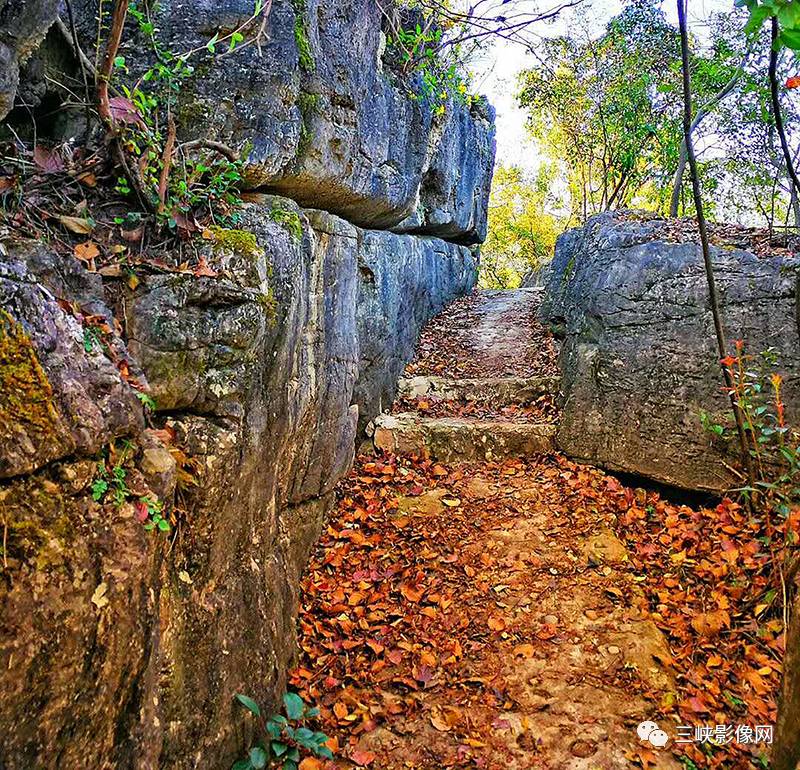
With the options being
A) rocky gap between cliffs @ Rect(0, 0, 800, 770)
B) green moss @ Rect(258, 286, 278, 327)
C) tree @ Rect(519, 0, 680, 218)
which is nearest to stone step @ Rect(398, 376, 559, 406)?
rocky gap between cliffs @ Rect(0, 0, 800, 770)

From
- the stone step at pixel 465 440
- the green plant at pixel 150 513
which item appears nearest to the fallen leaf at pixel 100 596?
the green plant at pixel 150 513

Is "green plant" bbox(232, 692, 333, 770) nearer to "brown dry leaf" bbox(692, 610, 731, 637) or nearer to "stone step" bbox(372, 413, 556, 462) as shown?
"brown dry leaf" bbox(692, 610, 731, 637)

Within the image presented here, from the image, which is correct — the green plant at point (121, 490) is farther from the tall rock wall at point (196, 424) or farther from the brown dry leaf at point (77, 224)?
the brown dry leaf at point (77, 224)

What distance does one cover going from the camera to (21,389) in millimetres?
1920

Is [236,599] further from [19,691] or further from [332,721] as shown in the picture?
[19,691]

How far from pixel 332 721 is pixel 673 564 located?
112 inches

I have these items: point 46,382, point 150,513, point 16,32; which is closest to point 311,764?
point 150,513

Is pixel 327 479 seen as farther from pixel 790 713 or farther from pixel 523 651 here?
pixel 790 713

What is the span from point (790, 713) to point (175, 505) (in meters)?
2.78

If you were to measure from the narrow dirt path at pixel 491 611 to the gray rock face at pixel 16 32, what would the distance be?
11.8ft

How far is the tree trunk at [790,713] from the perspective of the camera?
6.70 ft

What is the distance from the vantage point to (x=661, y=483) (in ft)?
16.9

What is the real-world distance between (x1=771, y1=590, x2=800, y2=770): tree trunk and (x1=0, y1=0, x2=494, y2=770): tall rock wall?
2540mm

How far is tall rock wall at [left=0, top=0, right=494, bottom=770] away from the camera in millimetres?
1922
